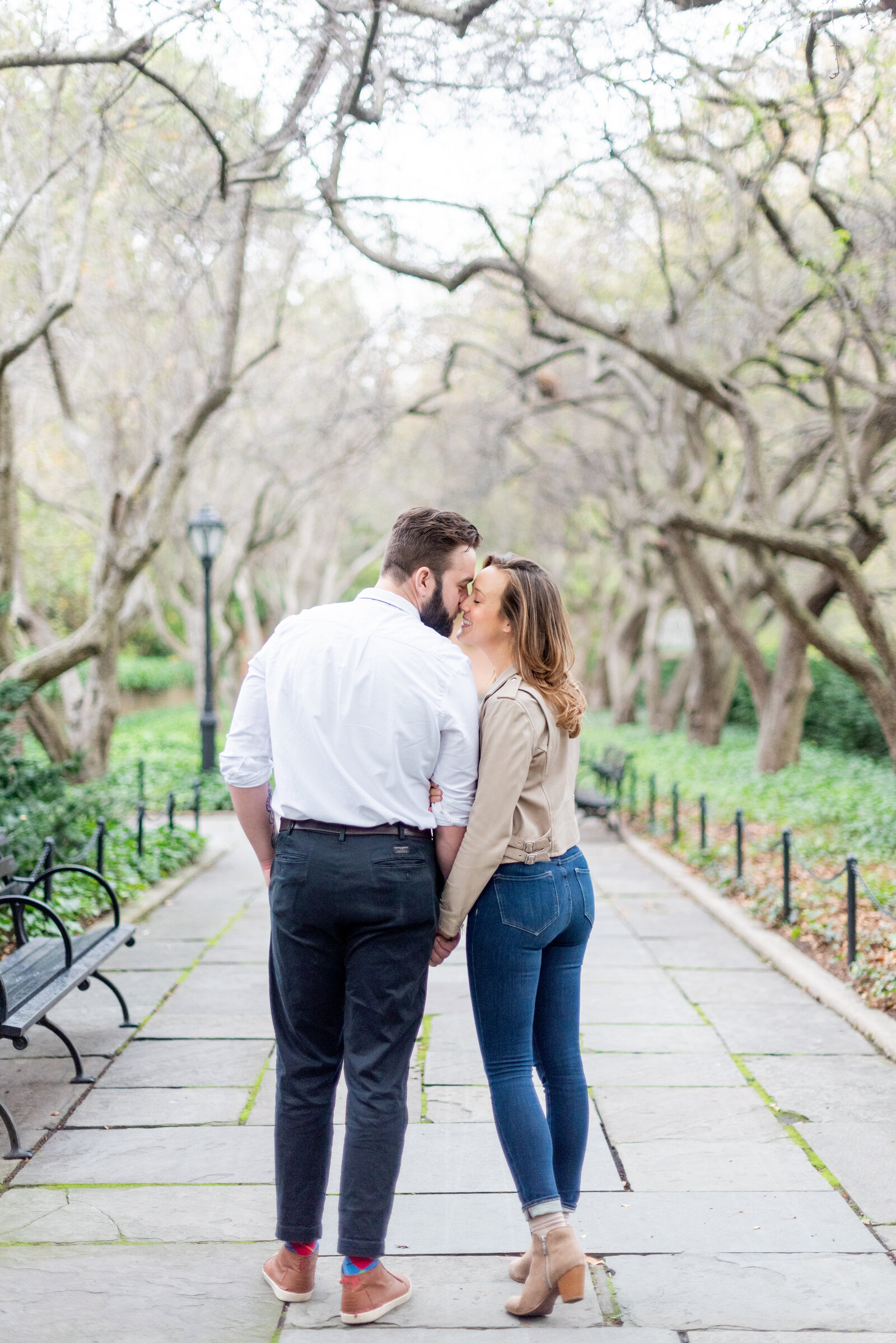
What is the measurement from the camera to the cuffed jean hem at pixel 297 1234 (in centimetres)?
299

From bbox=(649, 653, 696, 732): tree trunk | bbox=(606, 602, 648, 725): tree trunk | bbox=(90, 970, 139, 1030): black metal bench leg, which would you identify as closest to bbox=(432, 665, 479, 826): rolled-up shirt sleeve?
bbox=(90, 970, 139, 1030): black metal bench leg

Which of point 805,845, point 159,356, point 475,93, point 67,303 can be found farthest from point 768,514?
point 159,356

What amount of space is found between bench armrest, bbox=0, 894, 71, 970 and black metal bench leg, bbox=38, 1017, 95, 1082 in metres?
0.24

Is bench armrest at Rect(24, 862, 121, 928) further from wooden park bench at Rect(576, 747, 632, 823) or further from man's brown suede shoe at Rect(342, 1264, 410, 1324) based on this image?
wooden park bench at Rect(576, 747, 632, 823)

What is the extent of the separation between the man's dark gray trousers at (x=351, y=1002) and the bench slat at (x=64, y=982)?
4.83ft

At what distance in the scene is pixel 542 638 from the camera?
10.1ft

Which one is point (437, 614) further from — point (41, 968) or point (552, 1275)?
point (41, 968)

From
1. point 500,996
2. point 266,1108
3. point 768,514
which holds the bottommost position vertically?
point 266,1108

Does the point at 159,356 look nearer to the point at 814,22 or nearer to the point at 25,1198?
the point at 814,22

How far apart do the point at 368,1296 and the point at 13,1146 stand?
1649 mm

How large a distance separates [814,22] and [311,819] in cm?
631

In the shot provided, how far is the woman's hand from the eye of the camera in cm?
302

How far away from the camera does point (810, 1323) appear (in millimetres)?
2879

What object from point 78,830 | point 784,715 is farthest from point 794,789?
point 78,830
